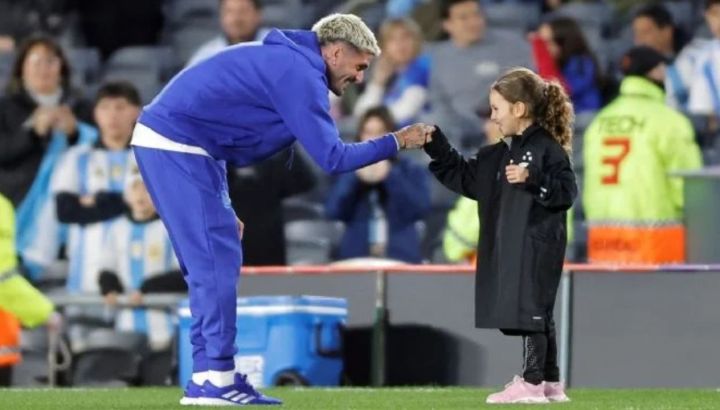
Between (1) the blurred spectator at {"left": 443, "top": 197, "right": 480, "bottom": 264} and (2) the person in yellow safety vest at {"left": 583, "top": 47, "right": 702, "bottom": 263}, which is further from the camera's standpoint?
(1) the blurred spectator at {"left": 443, "top": 197, "right": 480, "bottom": 264}

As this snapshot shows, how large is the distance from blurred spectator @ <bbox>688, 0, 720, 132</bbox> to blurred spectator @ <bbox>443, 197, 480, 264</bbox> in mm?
2612

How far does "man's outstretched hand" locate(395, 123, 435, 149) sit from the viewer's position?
9.55m

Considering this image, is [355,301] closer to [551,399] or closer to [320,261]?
[320,261]

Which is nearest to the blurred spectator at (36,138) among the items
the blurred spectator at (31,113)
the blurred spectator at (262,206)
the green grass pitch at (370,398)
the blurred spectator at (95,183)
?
the blurred spectator at (31,113)

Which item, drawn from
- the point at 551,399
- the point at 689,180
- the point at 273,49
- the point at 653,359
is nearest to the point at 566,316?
the point at 653,359

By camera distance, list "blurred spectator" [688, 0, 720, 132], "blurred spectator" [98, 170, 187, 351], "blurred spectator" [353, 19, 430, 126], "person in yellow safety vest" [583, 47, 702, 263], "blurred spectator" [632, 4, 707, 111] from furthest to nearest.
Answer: "blurred spectator" [632, 4, 707, 111], "blurred spectator" [688, 0, 720, 132], "blurred spectator" [353, 19, 430, 126], "person in yellow safety vest" [583, 47, 702, 263], "blurred spectator" [98, 170, 187, 351]

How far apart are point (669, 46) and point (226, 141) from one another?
8.03 meters

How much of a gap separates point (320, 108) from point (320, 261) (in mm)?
6136

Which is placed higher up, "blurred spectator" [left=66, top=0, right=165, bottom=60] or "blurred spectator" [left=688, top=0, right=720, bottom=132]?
"blurred spectator" [left=66, top=0, right=165, bottom=60]

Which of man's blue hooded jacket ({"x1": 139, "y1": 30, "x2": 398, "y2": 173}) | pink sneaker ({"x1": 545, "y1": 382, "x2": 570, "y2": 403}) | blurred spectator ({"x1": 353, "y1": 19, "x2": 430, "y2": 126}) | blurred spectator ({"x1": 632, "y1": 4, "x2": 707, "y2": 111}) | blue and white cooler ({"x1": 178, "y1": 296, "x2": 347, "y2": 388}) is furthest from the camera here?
blurred spectator ({"x1": 632, "y1": 4, "x2": 707, "y2": 111})

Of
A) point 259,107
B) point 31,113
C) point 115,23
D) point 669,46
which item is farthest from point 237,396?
point 115,23

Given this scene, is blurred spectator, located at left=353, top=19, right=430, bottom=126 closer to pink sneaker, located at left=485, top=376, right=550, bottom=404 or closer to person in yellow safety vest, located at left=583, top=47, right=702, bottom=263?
person in yellow safety vest, located at left=583, top=47, right=702, bottom=263

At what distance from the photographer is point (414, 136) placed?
962 centimetres

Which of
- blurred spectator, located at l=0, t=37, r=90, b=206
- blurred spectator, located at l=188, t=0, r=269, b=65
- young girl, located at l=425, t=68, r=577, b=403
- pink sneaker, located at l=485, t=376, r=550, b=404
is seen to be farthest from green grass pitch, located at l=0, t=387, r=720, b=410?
blurred spectator, located at l=188, t=0, r=269, b=65
